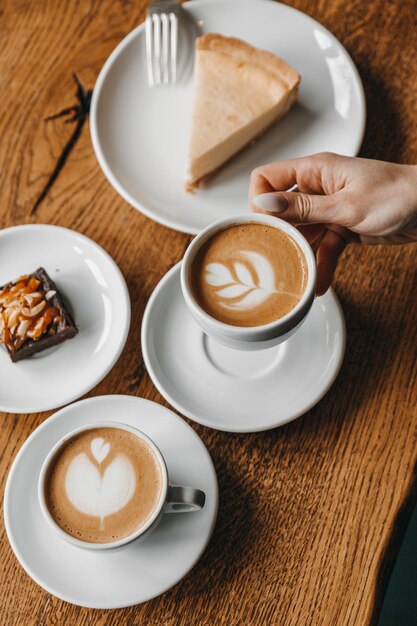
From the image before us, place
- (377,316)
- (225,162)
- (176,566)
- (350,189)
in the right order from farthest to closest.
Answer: (225,162) < (377,316) < (350,189) < (176,566)

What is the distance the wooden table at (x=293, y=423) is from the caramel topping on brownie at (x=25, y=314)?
11 cm

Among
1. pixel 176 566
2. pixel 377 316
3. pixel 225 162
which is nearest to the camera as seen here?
pixel 176 566

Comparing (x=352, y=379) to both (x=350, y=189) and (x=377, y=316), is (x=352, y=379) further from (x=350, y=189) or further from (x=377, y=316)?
(x=350, y=189)

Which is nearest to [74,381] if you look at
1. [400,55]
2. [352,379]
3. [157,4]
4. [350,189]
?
[352,379]

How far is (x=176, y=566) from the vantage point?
48.1 inches

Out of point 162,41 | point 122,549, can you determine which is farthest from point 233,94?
point 122,549

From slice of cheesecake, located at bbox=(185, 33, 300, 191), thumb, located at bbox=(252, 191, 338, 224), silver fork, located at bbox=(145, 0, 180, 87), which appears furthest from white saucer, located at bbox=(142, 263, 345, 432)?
silver fork, located at bbox=(145, 0, 180, 87)

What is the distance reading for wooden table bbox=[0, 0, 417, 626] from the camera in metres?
1.29

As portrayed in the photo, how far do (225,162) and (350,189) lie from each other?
473mm

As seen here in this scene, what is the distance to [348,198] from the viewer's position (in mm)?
1368

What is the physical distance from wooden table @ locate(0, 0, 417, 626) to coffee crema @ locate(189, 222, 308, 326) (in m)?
0.33

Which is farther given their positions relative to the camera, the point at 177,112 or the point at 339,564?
the point at 177,112

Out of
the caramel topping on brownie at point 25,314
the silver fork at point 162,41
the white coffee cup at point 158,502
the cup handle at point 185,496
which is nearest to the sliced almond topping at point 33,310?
the caramel topping on brownie at point 25,314

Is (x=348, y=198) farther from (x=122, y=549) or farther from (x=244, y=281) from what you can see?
(x=122, y=549)
